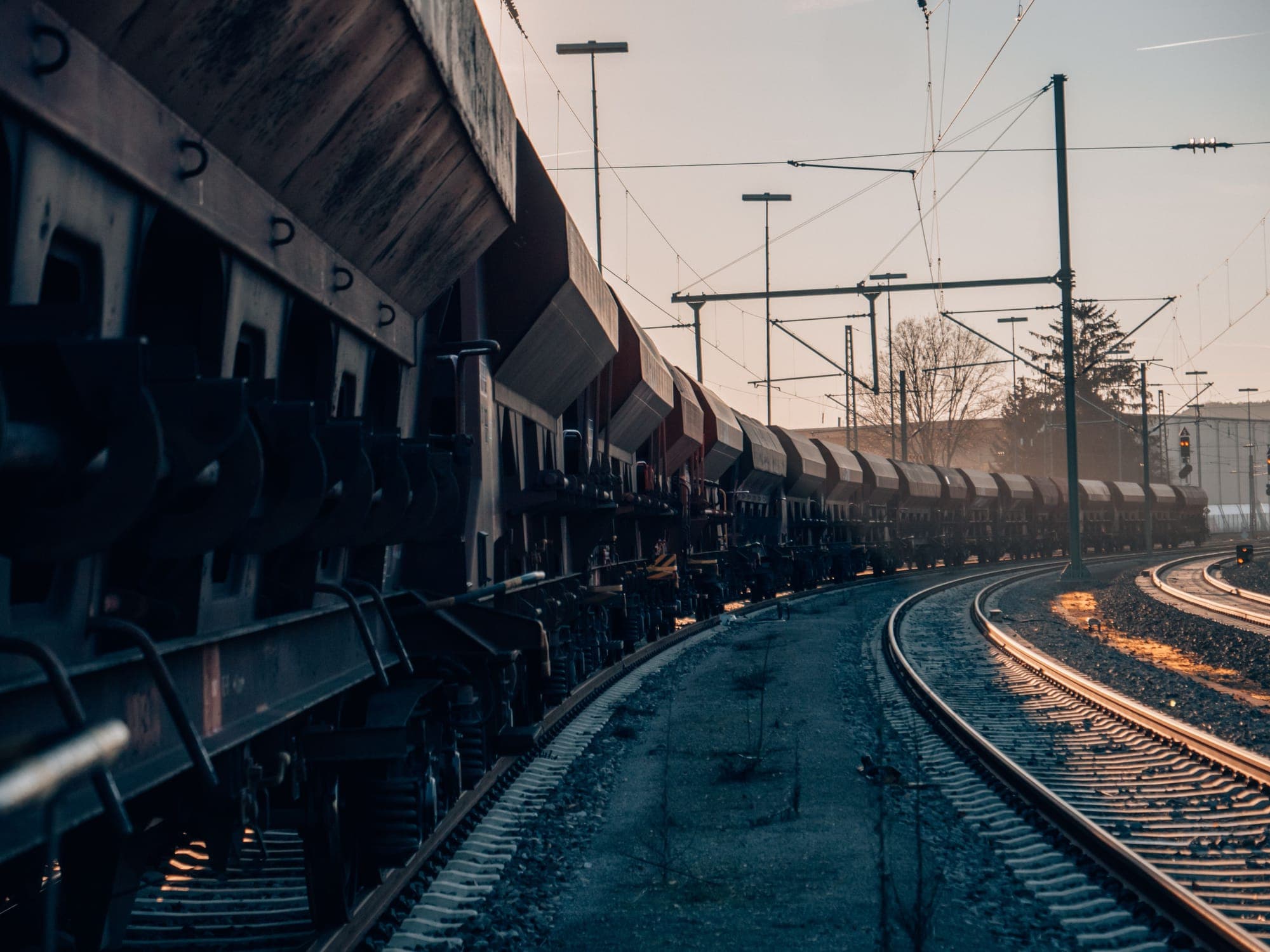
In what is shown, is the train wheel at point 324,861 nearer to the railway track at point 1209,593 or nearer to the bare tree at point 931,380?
the railway track at point 1209,593

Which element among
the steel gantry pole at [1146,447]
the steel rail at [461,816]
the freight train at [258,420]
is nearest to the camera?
the freight train at [258,420]

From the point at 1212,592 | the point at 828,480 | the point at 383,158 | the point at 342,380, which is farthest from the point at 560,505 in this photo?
the point at 828,480

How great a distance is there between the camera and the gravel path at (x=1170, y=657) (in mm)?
11773

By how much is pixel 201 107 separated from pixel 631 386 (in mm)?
12177

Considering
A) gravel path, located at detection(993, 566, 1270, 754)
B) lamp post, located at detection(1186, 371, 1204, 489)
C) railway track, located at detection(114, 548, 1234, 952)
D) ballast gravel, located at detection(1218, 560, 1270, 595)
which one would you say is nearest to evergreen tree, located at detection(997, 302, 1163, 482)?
lamp post, located at detection(1186, 371, 1204, 489)

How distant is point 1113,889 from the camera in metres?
6.00

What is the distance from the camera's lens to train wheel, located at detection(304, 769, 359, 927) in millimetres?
5262

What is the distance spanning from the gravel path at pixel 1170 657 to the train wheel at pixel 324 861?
24.9 feet

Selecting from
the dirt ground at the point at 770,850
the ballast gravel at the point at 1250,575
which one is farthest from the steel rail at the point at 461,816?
the ballast gravel at the point at 1250,575

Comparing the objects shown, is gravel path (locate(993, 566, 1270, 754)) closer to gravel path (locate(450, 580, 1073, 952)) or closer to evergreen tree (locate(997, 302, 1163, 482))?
gravel path (locate(450, 580, 1073, 952))

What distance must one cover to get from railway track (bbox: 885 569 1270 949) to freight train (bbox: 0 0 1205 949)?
338 cm

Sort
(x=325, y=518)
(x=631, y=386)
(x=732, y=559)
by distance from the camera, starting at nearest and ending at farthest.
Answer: (x=325, y=518) → (x=631, y=386) → (x=732, y=559)

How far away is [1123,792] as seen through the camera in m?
8.39

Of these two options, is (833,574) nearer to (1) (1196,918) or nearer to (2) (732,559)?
(2) (732,559)
